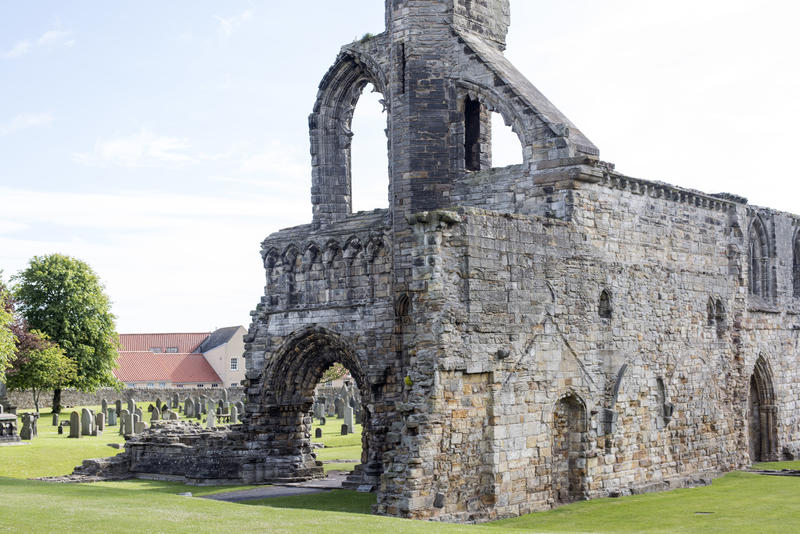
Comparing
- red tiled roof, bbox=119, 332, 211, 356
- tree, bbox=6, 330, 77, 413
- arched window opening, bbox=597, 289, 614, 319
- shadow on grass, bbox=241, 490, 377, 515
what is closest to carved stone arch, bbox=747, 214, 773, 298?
arched window opening, bbox=597, 289, 614, 319

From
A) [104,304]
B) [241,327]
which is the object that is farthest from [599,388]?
[241,327]

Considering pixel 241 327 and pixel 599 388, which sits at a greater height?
pixel 241 327

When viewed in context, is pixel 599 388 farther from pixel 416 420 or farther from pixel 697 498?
pixel 416 420

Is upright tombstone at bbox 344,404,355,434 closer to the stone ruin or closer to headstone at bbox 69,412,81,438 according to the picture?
headstone at bbox 69,412,81,438

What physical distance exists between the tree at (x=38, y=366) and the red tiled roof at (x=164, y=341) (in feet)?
107

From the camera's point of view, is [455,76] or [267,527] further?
[455,76]

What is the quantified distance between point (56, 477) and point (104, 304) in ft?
84.3

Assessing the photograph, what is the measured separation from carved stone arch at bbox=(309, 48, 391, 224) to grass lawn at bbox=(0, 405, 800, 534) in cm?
707

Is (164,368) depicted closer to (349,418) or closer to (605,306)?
(349,418)

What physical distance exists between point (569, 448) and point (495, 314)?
3532mm

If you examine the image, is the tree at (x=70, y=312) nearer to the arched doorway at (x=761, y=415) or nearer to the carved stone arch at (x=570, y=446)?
the arched doorway at (x=761, y=415)

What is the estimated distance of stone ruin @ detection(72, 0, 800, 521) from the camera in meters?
16.0

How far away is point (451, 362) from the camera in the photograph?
15.6 metres

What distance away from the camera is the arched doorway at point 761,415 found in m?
25.8
